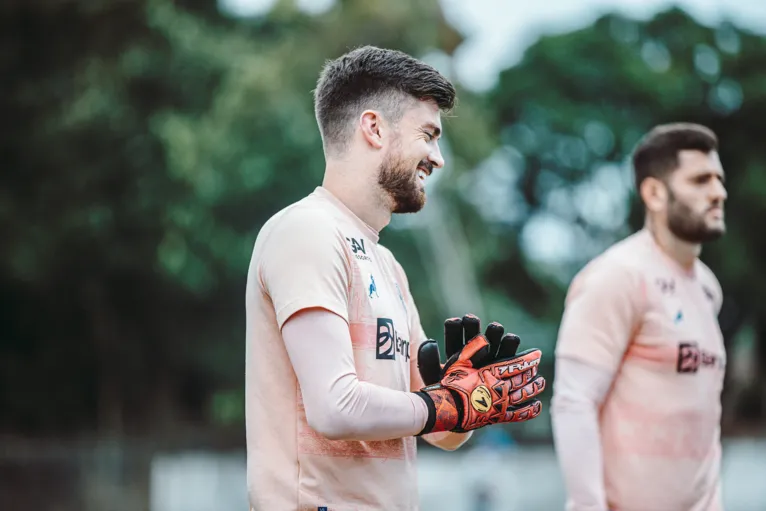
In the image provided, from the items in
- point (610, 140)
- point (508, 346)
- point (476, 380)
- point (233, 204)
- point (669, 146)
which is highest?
point (610, 140)

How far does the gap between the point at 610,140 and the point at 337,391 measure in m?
24.8

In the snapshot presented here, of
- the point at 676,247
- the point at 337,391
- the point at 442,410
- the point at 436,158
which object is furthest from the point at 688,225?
the point at 337,391

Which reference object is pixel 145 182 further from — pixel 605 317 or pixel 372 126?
pixel 372 126

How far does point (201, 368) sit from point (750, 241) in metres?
13.8

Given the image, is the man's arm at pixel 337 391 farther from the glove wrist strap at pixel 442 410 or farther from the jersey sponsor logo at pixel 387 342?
the jersey sponsor logo at pixel 387 342

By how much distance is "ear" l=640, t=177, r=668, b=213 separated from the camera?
4.88 m

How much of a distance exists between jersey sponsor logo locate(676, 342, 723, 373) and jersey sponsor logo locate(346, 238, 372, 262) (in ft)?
6.74

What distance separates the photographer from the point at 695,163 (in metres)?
4.84

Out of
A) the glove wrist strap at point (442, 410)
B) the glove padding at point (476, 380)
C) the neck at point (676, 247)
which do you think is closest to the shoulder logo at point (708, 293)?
the neck at point (676, 247)

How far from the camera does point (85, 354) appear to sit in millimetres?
21953

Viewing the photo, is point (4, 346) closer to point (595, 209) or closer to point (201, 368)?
point (201, 368)

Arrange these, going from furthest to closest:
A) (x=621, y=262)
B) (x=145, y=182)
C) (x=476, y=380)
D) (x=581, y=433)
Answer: (x=145, y=182), (x=621, y=262), (x=581, y=433), (x=476, y=380)

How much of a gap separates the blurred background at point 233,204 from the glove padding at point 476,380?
12.5m

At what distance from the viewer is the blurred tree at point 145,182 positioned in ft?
62.6
